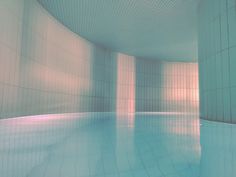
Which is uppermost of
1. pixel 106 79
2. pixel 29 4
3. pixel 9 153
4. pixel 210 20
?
pixel 29 4

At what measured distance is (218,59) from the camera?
960 cm

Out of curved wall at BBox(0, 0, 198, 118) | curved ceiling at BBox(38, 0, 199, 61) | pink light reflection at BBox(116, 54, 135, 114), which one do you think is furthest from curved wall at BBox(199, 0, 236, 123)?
pink light reflection at BBox(116, 54, 135, 114)

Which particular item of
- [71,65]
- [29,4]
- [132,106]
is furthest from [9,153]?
[132,106]

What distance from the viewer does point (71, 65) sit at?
18188 millimetres

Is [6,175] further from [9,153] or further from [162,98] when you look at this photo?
[162,98]

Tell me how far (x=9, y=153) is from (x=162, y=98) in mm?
26636

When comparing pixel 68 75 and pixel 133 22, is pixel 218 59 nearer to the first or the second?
pixel 133 22

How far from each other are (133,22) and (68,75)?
7.15 m

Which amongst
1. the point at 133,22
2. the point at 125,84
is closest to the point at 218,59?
the point at 133,22

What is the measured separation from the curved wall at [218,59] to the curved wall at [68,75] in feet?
33.3

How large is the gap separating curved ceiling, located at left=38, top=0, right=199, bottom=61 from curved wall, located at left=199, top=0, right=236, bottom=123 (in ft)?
8.41

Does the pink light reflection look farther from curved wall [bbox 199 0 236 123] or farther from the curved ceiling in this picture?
curved wall [bbox 199 0 236 123]

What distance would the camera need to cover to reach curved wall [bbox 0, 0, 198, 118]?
34.4 ft

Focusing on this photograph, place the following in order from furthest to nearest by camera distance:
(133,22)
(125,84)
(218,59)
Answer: (125,84) < (133,22) < (218,59)
